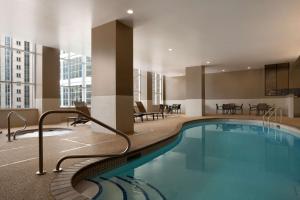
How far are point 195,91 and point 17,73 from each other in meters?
9.67

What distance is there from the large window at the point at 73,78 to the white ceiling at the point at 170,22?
6.40 feet

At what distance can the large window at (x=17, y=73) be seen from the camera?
794 centimetres

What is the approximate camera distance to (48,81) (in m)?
8.69

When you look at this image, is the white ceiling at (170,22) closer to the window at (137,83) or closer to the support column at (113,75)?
the support column at (113,75)

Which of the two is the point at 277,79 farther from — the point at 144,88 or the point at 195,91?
the point at 144,88

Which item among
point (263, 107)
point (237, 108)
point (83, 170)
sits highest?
point (263, 107)

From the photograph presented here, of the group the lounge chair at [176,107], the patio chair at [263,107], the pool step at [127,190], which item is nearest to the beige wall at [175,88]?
the lounge chair at [176,107]

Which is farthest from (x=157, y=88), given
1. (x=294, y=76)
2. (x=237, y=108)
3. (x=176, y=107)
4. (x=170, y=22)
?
(x=170, y=22)

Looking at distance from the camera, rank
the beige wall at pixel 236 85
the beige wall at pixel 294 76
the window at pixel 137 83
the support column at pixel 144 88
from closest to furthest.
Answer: the beige wall at pixel 294 76 < the beige wall at pixel 236 85 < the support column at pixel 144 88 < the window at pixel 137 83

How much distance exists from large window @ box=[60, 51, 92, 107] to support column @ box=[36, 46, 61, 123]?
4.49 ft

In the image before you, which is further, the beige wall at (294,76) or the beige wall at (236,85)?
the beige wall at (236,85)

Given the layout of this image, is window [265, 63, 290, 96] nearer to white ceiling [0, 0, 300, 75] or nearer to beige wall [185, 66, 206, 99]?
white ceiling [0, 0, 300, 75]

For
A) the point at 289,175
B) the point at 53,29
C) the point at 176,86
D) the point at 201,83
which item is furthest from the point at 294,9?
the point at 176,86

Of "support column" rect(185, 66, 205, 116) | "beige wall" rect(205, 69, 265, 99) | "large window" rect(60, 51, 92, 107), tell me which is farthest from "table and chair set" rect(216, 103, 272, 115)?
"large window" rect(60, 51, 92, 107)
